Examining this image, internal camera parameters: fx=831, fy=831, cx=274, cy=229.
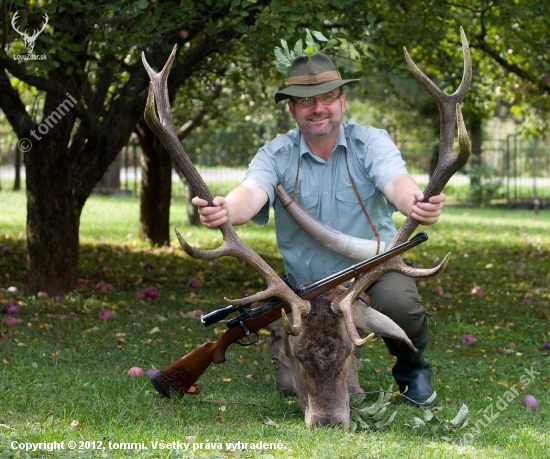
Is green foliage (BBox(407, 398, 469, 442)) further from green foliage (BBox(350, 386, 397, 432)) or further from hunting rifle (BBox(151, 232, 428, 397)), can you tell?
hunting rifle (BBox(151, 232, 428, 397))

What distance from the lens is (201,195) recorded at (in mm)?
4891

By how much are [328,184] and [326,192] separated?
6 cm

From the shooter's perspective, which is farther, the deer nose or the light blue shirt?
the light blue shirt

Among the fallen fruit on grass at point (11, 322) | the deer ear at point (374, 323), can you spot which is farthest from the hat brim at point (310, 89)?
the fallen fruit on grass at point (11, 322)

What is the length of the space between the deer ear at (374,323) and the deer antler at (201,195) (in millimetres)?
332

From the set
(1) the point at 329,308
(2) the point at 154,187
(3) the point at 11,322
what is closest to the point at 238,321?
(1) the point at 329,308

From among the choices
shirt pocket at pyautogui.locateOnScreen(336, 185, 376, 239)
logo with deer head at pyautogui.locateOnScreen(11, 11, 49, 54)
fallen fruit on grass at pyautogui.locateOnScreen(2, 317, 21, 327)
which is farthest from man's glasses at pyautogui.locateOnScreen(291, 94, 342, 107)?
fallen fruit on grass at pyautogui.locateOnScreen(2, 317, 21, 327)

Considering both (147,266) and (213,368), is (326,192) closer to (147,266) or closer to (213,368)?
(213,368)

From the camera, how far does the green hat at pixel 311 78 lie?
5512mm

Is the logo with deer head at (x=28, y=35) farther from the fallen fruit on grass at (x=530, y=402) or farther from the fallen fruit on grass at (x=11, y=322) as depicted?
the fallen fruit on grass at (x=530, y=402)

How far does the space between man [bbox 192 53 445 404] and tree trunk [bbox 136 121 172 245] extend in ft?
21.0

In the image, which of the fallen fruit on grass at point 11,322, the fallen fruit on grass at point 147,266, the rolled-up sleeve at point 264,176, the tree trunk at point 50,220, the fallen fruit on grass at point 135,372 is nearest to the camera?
the rolled-up sleeve at point 264,176

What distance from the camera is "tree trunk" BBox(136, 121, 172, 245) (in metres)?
12.3

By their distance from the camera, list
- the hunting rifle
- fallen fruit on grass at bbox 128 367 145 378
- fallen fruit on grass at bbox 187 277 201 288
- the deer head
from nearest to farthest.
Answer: the deer head, the hunting rifle, fallen fruit on grass at bbox 128 367 145 378, fallen fruit on grass at bbox 187 277 201 288
